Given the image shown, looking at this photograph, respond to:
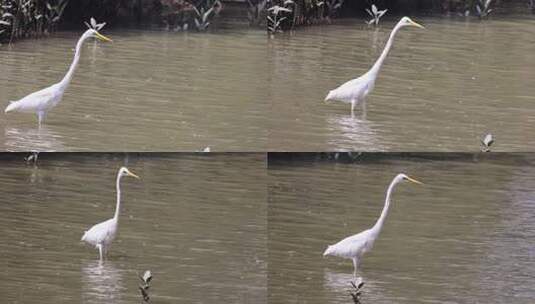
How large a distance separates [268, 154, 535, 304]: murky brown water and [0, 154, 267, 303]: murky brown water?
0.25 feet

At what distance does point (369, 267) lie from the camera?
379 centimetres

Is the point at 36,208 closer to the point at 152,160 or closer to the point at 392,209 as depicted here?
the point at 152,160

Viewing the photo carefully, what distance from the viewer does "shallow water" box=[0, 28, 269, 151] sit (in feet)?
12.3

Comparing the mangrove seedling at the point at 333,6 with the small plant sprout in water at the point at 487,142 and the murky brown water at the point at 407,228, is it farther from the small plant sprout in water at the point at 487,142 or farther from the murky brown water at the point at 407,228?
the small plant sprout in water at the point at 487,142

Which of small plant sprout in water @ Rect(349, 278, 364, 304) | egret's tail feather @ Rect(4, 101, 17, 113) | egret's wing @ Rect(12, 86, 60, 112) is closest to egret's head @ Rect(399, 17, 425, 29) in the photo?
small plant sprout in water @ Rect(349, 278, 364, 304)

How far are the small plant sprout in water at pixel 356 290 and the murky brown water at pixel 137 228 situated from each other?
244mm

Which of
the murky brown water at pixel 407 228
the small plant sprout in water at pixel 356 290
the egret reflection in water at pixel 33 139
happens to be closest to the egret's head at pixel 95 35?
the egret reflection in water at pixel 33 139

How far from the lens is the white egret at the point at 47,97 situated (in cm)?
374

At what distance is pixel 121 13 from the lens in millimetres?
3768

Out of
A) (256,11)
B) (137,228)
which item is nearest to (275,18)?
(256,11)

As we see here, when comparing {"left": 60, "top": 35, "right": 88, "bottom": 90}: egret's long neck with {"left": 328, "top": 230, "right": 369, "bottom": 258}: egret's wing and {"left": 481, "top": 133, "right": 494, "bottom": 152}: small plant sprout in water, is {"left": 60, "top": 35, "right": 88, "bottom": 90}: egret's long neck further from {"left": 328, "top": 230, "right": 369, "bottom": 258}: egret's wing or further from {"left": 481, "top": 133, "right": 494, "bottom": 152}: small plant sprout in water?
{"left": 481, "top": 133, "right": 494, "bottom": 152}: small plant sprout in water

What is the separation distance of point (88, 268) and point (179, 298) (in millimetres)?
264

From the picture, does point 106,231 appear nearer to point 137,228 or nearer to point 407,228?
point 137,228

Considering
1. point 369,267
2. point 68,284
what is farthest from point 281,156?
point 68,284
